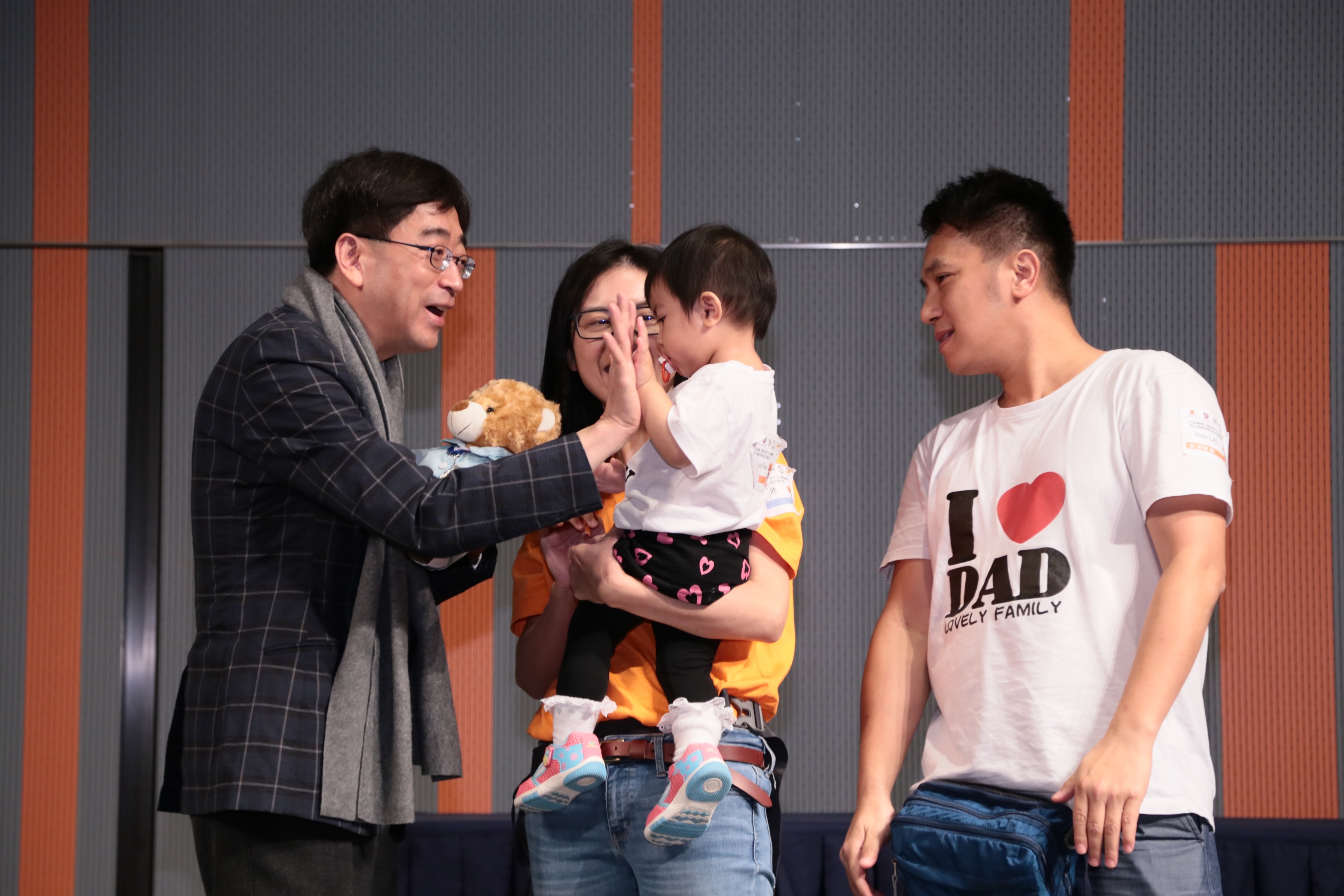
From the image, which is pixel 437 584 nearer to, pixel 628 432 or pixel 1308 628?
pixel 628 432

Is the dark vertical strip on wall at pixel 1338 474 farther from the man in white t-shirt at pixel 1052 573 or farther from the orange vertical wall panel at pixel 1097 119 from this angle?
the man in white t-shirt at pixel 1052 573

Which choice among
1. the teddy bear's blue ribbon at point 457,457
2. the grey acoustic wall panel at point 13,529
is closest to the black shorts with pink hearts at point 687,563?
the teddy bear's blue ribbon at point 457,457

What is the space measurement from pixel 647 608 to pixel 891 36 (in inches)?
94.4

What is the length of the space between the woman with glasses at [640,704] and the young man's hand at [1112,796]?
0.49m

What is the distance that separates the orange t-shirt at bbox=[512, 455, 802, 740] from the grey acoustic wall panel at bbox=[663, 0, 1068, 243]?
1652mm

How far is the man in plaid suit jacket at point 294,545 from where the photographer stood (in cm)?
162

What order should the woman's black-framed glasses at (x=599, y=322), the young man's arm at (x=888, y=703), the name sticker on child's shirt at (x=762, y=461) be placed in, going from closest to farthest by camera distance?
the young man's arm at (x=888, y=703) → the name sticker on child's shirt at (x=762, y=461) → the woman's black-framed glasses at (x=599, y=322)

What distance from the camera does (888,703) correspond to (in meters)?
1.84

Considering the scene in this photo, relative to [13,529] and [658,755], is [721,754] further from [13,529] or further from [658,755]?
[13,529]

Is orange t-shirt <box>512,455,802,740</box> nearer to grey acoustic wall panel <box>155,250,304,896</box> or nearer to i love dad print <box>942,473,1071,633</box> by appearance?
i love dad print <box>942,473,1071,633</box>

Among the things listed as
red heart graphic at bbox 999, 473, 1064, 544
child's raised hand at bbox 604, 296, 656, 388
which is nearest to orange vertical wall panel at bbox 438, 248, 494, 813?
child's raised hand at bbox 604, 296, 656, 388

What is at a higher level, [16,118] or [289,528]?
[16,118]

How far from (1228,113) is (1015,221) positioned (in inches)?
75.8

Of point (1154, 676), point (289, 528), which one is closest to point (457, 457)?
point (289, 528)
